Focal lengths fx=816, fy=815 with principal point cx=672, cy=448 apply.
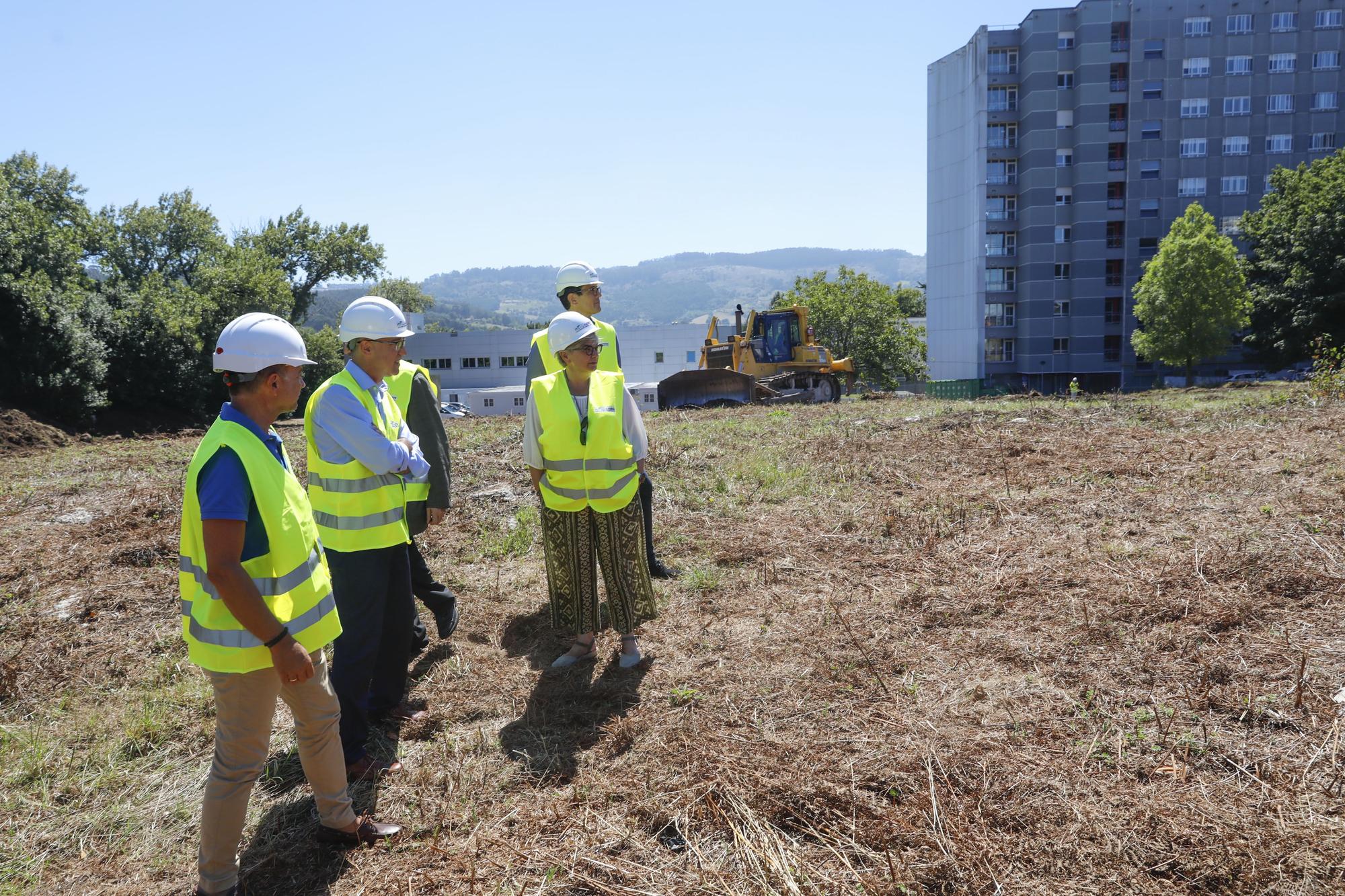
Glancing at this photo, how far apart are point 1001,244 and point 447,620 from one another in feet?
184

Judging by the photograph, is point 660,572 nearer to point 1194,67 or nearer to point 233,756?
point 233,756

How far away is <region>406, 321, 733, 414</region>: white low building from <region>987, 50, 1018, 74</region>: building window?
2586 cm

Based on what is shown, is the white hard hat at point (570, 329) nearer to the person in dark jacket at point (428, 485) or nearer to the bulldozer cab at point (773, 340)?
the person in dark jacket at point (428, 485)

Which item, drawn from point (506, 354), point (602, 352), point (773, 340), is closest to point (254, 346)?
point (602, 352)

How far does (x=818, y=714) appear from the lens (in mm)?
3643

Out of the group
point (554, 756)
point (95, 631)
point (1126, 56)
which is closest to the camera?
point (554, 756)

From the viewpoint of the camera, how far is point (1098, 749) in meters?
3.15

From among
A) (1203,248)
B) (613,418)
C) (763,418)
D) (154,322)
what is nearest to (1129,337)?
(1203,248)

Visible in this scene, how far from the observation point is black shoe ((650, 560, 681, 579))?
5961mm

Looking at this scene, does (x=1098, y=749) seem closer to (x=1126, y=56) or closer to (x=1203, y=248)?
(x=1203, y=248)

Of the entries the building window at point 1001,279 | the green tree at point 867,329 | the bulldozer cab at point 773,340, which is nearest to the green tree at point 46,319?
the bulldozer cab at point 773,340

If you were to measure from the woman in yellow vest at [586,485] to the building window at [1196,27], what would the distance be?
200ft

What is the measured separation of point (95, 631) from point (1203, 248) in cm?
4535

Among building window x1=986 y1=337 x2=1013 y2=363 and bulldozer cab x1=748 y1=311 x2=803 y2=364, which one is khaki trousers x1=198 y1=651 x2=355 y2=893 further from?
building window x1=986 y1=337 x2=1013 y2=363
